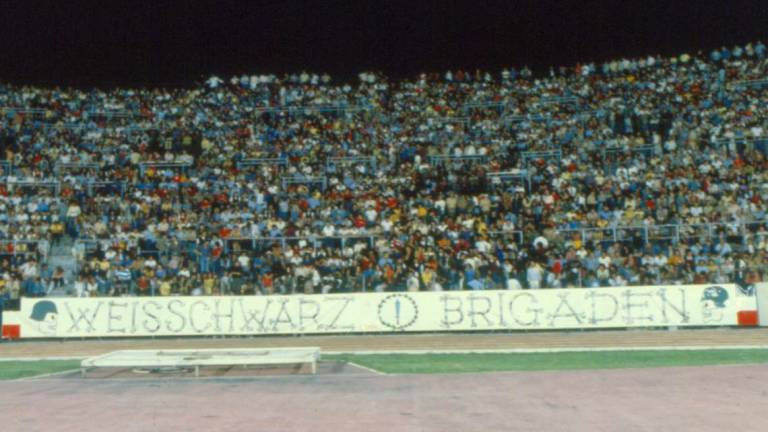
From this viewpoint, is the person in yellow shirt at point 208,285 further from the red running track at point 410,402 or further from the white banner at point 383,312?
the red running track at point 410,402

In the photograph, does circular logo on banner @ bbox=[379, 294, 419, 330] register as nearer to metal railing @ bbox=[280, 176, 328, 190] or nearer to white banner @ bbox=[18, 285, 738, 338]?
white banner @ bbox=[18, 285, 738, 338]

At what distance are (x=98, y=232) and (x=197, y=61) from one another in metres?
23.8

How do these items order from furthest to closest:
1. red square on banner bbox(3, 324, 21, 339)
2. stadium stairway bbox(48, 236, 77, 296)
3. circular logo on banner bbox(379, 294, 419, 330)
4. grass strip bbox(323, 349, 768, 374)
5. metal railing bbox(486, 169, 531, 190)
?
metal railing bbox(486, 169, 531, 190) → stadium stairway bbox(48, 236, 77, 296) → red square on banner bbox(3, 324, 21, 339) → circular logo on banner bbox(379, 294, 419, 330) → grass strip bbox(323, 349, 768, 374)

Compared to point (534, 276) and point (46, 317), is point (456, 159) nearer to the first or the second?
point (534, 276)

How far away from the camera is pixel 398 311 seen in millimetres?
22359

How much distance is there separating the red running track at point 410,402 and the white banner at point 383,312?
909 cm

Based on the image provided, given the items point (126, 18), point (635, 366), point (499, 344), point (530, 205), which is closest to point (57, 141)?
point (126, 18)

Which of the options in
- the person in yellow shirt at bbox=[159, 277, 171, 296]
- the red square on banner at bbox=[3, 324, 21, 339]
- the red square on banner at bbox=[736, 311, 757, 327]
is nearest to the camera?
the red square on banner at bbox=[736, 311, 757, 327]

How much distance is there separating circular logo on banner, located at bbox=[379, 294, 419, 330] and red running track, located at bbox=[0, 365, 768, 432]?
9.38 meters

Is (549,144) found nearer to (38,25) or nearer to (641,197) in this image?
(641,197)

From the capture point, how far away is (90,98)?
3922cm

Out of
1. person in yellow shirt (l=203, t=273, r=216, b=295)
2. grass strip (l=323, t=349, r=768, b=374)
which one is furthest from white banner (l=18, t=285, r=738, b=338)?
grass strip (l=323, t=349, r=768, b=374)

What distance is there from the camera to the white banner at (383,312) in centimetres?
2202

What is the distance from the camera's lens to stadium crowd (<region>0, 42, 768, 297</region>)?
2442 cm
